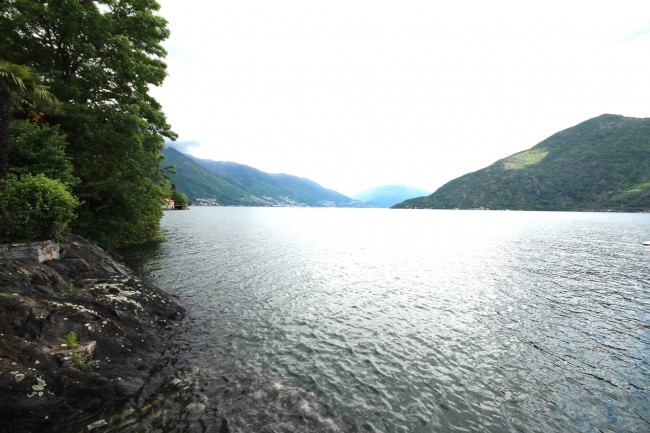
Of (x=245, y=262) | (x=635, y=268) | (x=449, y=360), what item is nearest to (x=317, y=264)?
(x=245, y=262)

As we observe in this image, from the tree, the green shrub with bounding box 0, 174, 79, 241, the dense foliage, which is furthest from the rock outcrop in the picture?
the tree

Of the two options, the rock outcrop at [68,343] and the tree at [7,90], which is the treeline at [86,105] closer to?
the tree at [7,90]

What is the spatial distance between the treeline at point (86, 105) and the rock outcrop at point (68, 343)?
173 inches

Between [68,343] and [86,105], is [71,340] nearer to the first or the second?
[68,343]

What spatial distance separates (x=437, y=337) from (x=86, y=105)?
3353 centimetres

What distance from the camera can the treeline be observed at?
1856cm

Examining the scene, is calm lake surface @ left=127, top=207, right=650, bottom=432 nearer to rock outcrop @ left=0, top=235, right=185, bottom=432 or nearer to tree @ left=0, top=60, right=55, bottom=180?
rock outcrop @ left=0, top=235, right=185, bottom=432

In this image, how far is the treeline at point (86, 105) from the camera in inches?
731

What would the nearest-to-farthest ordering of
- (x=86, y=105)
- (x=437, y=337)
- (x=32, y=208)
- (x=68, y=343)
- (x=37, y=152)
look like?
(x=68, y=343) → (x=32, y=208) → (x=437, y=337) → (x=37, y=152) → (x=86, y=105)

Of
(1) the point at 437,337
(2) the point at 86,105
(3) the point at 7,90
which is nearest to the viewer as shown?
(3) the point at 7,90

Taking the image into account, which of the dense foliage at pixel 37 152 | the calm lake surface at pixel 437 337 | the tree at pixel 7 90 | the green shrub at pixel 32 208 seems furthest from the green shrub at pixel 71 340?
the dense foliage at pixel 37 152

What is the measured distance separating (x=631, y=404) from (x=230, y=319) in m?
20.9

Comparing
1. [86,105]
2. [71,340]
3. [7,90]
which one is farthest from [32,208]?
[86,105]

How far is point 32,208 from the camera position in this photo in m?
14.3
